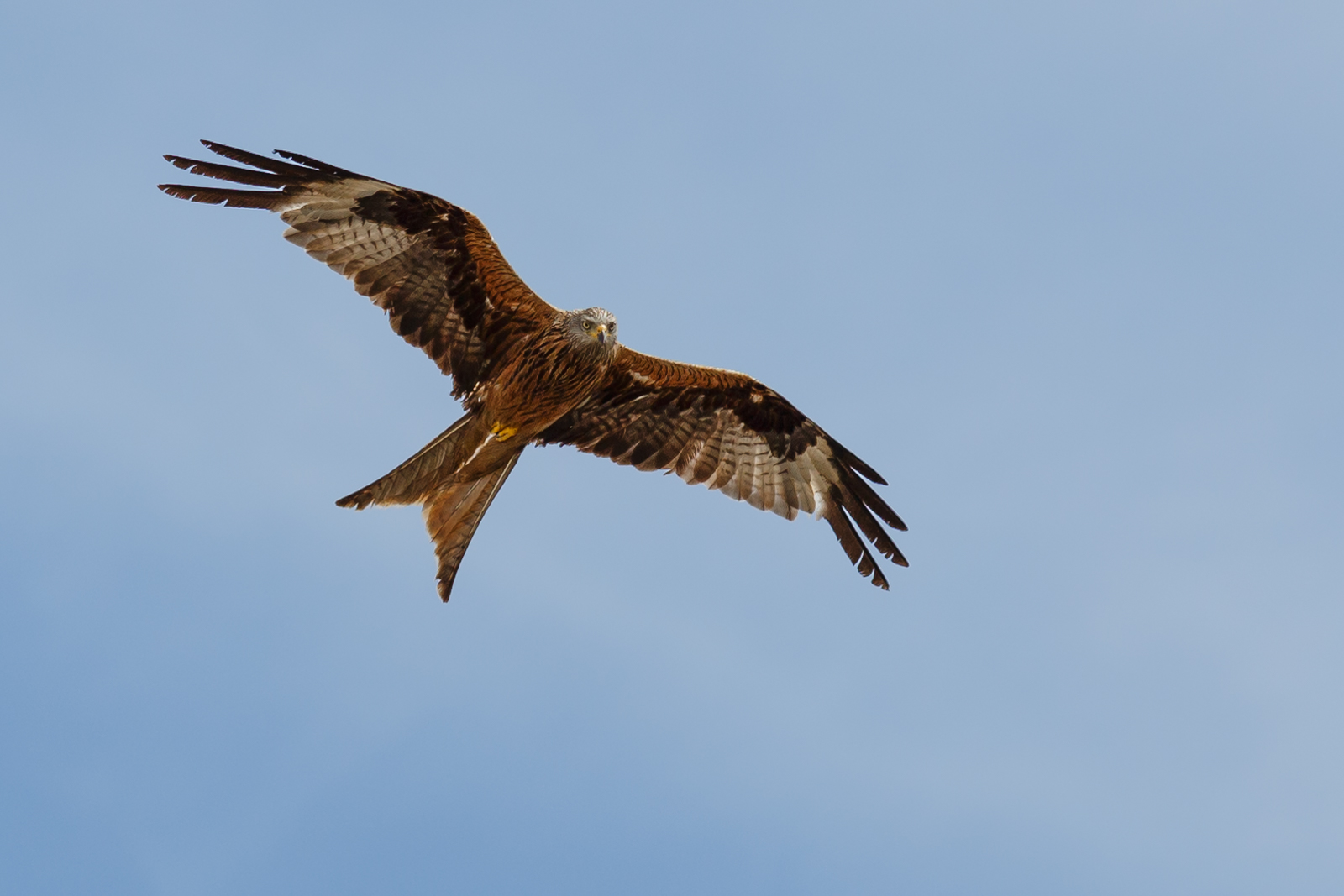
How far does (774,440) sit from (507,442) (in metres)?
2.68

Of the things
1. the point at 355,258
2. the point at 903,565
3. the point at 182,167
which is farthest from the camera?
the point at 903,565

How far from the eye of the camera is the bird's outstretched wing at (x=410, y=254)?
11.4 m

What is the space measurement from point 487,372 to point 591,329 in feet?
3.61

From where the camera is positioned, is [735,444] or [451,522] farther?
[735,444]

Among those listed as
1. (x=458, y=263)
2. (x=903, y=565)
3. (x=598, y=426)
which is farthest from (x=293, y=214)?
(x=903, y=565)

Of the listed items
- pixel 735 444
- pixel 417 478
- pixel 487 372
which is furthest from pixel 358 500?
pixel 735 444

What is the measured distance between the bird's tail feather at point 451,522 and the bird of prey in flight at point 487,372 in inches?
0.4

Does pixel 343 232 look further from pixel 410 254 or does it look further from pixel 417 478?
pixel 417 478

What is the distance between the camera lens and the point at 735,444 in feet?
43.8

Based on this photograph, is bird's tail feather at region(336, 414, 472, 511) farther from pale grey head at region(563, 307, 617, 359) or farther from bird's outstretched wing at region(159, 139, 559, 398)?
pale grey head at region(563, 307, 617, 359)

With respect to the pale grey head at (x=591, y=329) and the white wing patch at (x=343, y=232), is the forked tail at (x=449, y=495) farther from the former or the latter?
the white wing patch at (x=343, y=232)

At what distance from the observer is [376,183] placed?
37.8 ft

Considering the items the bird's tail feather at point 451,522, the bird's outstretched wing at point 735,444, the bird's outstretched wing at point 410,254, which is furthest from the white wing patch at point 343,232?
the bird's outstretched wing at point 735,444

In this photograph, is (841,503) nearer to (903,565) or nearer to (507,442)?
(903,565)
